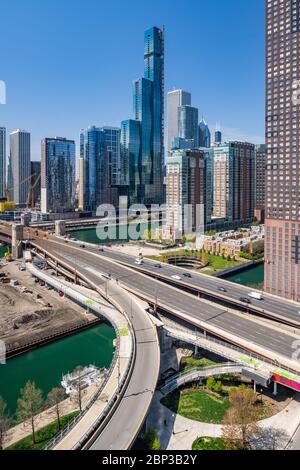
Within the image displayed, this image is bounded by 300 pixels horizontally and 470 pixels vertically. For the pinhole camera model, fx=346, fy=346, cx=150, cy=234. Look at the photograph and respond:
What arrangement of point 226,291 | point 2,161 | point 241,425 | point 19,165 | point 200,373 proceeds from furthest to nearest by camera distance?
point 19,165 → point 2,161 → point 226,291 → point 200,373 → point 241,425

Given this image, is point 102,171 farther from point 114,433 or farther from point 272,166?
point 114,433

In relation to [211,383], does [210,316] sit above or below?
above

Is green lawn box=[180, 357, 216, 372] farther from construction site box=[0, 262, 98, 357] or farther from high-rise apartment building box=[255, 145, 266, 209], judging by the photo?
high-rise apartment building box=[255, 145, 266, 209]

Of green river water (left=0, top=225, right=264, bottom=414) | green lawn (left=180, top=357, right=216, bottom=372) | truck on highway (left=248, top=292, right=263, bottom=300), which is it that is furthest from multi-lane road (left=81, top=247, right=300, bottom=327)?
green river water (left=0, top=225, right=264, bottom=414)

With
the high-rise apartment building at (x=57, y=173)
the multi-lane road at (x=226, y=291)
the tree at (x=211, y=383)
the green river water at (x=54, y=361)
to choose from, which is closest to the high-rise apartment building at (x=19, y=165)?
the high-rise apartment building at (x=57, y=173)

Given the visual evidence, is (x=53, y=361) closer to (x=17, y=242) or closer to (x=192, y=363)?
(x=192, y=363)

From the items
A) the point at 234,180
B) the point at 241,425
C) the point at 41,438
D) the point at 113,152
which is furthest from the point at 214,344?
the point at 113,152

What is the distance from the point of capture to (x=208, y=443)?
20688 mm

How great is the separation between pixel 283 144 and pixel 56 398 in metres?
38.2

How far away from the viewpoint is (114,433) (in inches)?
719

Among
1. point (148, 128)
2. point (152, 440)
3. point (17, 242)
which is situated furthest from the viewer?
point (148, 128)

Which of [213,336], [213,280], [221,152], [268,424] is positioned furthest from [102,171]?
[268,424]

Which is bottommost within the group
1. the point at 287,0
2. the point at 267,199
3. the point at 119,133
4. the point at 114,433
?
the point at 114,433
